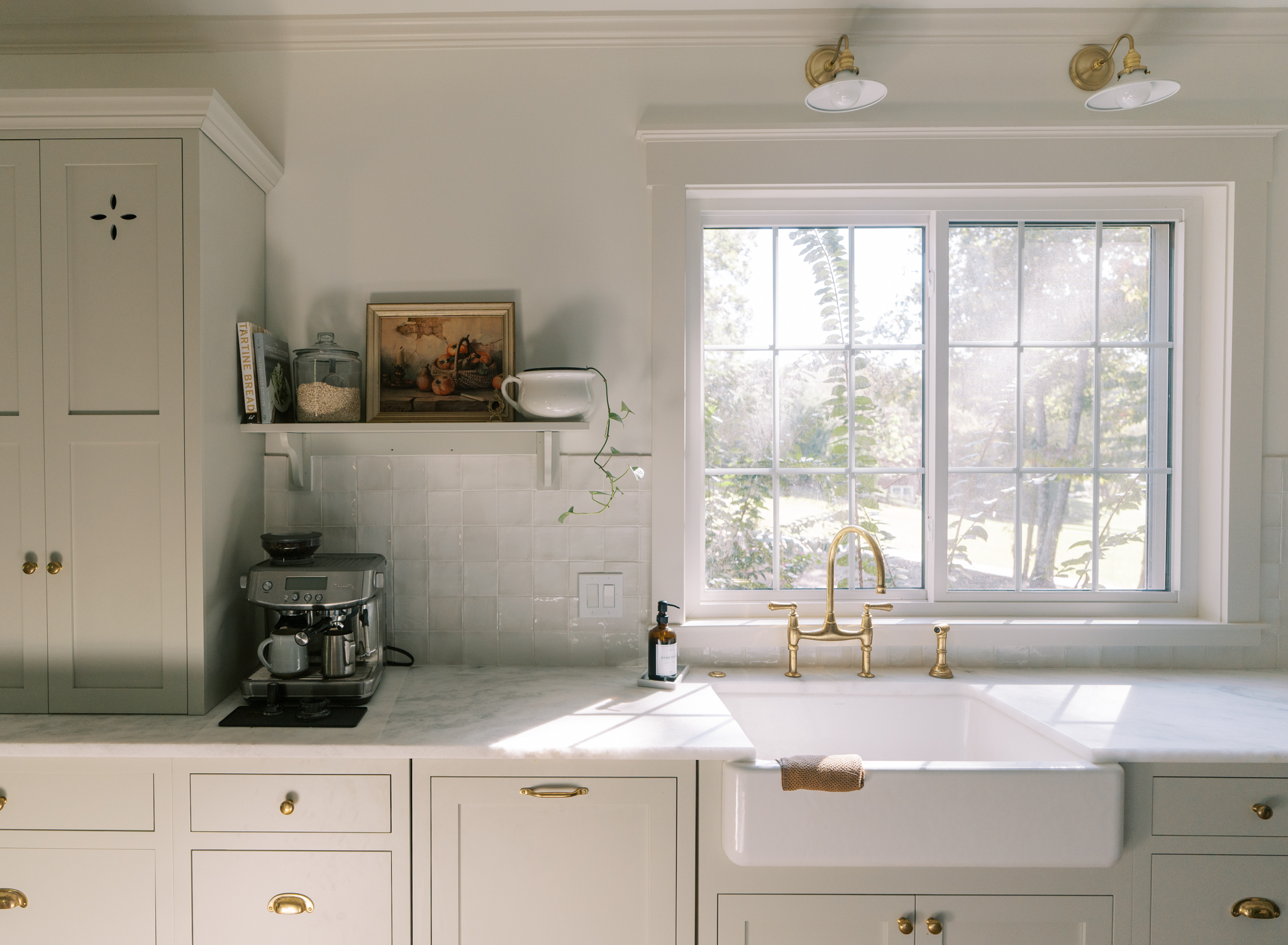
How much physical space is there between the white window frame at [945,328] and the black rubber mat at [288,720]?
0.91 meters

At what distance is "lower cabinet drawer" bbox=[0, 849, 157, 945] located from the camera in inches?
55.3

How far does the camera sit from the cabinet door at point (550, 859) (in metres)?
1.40

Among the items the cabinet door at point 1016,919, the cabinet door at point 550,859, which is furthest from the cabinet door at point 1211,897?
the cabinet door at point 550,859

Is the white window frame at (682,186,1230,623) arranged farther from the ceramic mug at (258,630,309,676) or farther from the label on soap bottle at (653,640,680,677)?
the ceramic mug at (258,630,309,676)

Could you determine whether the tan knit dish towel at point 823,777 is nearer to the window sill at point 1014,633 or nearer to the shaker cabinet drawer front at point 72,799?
the window sill at point 1014,633

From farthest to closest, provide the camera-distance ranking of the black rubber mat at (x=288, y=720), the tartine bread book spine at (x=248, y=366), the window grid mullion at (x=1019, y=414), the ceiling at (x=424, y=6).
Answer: the window grid mullion at (x=1019, y=414)
the ceiling at (x=424, y=6)
the tartine bread book spine at (x=248, y=366)
the black rubber mat at (x=288, y=720)

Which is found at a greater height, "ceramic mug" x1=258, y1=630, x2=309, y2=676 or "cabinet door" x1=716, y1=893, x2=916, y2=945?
"ceramic mug" x1=258, y1=630, x2=309, y2=676

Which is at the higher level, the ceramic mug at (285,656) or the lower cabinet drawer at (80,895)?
the ceramic mug at (285,656)

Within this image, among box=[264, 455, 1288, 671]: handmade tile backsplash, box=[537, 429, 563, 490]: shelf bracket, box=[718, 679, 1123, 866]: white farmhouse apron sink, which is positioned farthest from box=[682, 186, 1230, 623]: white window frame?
box=[718, 679, 1123, 866]: white farmhouse apron sink

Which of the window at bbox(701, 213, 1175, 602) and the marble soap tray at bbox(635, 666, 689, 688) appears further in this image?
the window at bbox(701, 213, 1175, 602)

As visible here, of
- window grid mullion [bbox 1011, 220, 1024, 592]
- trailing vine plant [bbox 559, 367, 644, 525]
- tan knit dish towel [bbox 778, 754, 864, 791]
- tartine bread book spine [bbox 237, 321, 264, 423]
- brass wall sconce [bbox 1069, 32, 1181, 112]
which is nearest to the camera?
tan knit dish towel [bbox 778, 754, 864, 791]

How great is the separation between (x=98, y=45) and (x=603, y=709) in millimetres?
2236

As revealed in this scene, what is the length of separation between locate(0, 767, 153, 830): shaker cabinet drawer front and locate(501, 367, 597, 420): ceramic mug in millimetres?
1114

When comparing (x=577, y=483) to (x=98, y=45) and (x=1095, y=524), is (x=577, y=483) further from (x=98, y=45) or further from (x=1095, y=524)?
(x=98, y=45)
